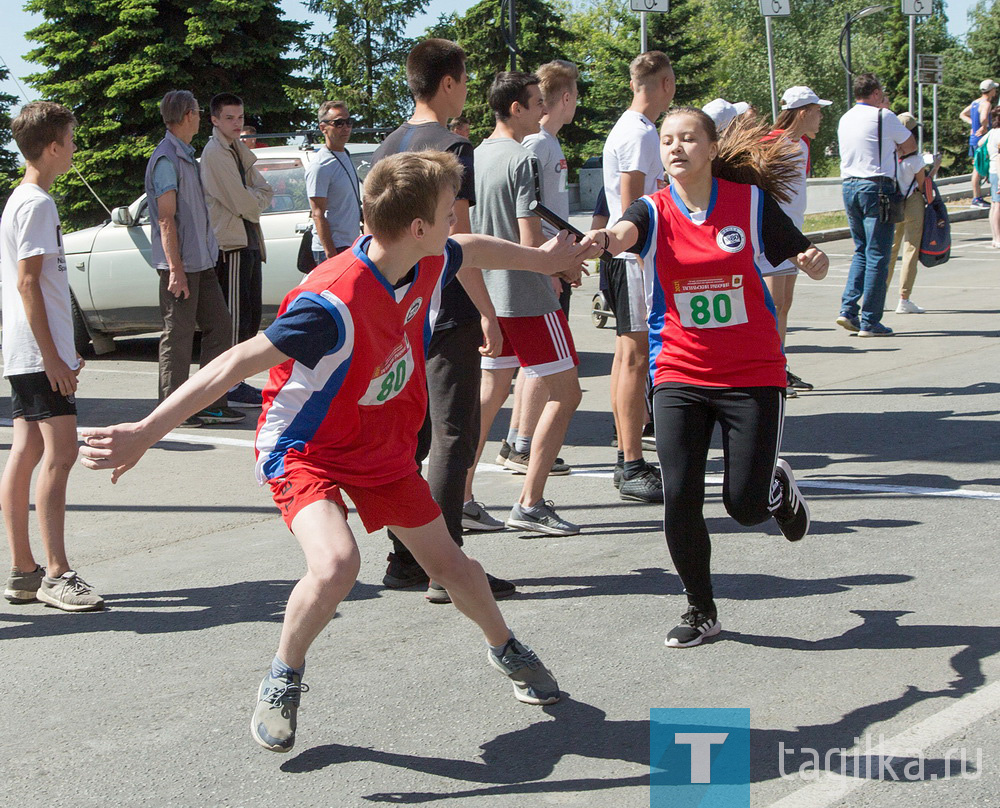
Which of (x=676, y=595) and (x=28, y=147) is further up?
(x=28, y=147)

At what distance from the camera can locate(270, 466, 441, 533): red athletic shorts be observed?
364 centimetres

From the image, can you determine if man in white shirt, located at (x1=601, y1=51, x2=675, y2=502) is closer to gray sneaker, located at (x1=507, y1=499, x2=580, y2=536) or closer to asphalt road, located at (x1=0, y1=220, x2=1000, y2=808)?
asphalt road, located at (x1=0, y1=220, x2=1000, y2=808)

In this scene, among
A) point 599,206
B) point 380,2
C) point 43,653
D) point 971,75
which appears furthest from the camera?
point 971,75

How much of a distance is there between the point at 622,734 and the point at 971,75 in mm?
62764

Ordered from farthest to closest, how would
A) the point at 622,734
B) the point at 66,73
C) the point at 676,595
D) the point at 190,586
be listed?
the point at 66,73, the point at 190,586, the point at 676,595, the point at 622,734

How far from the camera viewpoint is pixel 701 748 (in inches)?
142

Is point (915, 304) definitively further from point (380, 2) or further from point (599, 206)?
point (380, 2)

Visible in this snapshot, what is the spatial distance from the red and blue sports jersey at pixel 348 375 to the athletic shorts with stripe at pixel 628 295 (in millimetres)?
2907

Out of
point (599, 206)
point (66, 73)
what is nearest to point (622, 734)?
point (599, 206)

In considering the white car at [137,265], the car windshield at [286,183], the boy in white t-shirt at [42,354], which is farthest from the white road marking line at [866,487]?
the car windshield at [286,183]

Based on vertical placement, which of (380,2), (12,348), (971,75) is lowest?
(12,348)

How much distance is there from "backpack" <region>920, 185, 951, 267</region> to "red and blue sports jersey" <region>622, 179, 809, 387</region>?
907cm

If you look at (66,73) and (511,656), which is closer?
(511,656)

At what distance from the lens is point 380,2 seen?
49562mm
